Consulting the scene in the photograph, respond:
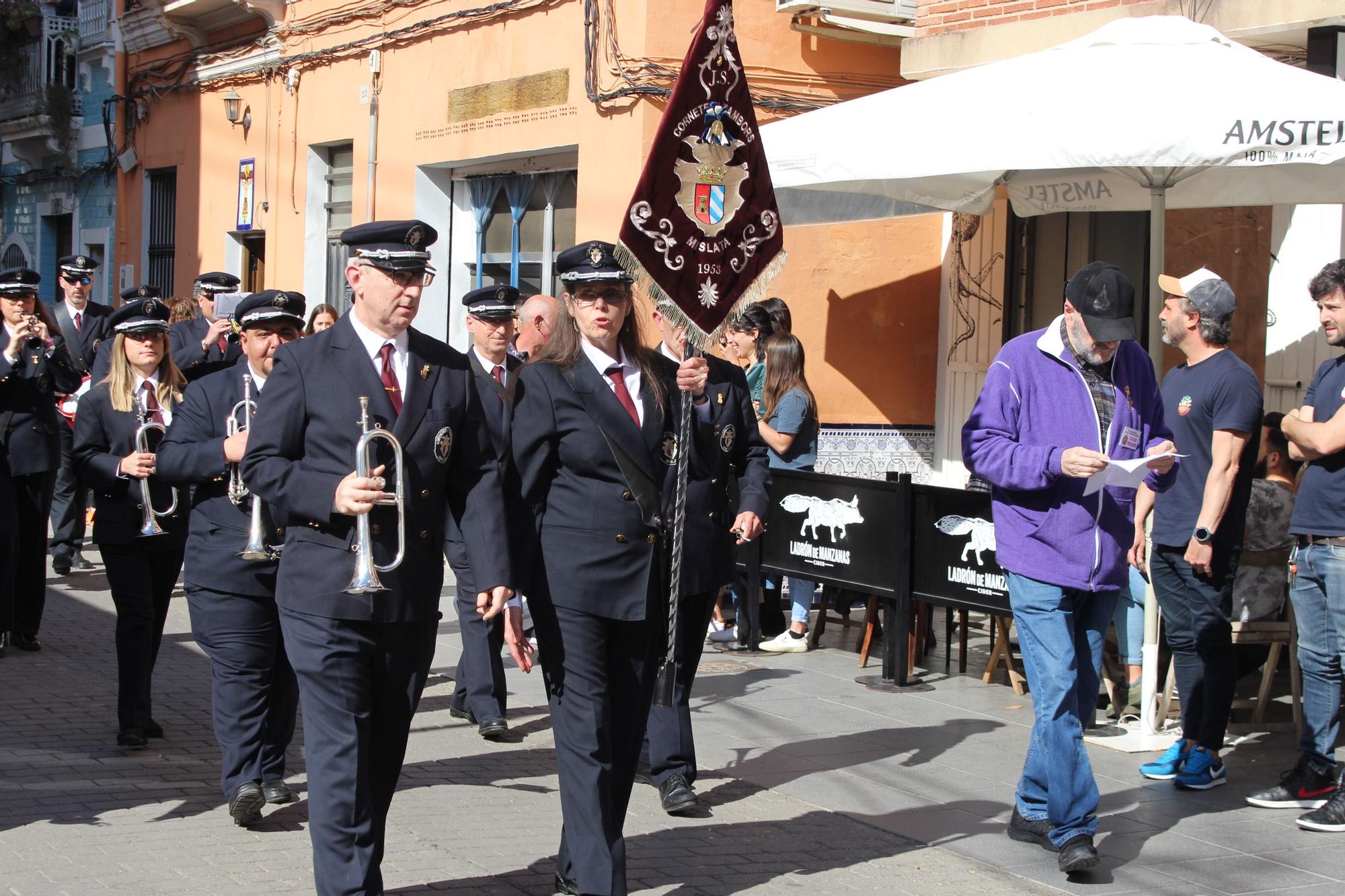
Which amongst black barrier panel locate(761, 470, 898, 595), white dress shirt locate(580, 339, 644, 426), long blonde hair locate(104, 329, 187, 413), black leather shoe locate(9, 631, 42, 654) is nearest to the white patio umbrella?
black barrier panel locate(761, 470, 898, 595)

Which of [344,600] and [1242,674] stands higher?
[344,600]

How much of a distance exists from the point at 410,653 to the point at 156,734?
3013 millimetres

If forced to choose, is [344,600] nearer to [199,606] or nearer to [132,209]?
[199,606]

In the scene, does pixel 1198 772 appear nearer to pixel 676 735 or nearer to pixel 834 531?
pixel 676 735

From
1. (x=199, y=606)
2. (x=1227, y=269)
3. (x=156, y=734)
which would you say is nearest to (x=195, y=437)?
(x=199, y=606)

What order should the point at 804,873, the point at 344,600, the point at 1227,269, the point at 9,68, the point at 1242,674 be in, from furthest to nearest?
the point at 9,68, the point at 1227,269, the point at 1242,674, the point at 804,873, the point at 344,600

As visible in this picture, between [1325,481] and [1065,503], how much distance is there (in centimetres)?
138

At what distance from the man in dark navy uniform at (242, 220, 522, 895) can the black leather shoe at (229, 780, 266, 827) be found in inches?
53.8

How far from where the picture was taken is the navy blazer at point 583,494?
5105 mm

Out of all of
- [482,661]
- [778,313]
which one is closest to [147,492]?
[482,661]

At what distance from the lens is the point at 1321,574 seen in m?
6.46

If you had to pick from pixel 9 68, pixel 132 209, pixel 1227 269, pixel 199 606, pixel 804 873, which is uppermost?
pixel 9 68

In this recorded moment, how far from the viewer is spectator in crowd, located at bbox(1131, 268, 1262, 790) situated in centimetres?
678

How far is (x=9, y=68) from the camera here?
26344 millimetres
